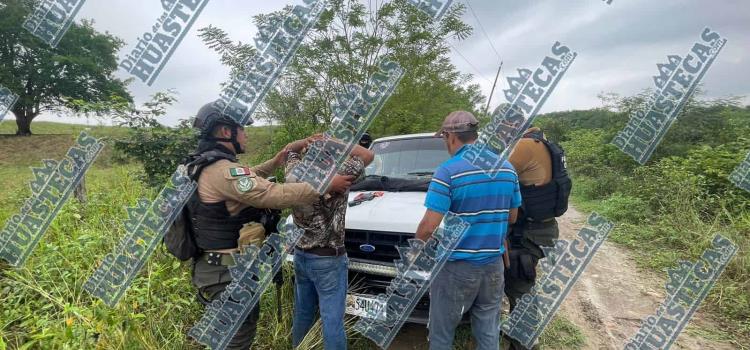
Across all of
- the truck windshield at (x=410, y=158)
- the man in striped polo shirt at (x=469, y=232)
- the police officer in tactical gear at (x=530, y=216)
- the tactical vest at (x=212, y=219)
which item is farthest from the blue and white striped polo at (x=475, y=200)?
the truck windshield at (x=410, y=158)

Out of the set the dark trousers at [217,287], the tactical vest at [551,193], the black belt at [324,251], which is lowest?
the dark trousers at [217,287]

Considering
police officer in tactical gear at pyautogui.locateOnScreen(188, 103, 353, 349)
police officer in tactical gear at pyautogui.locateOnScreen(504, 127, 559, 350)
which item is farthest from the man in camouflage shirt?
police officer in tactical gear at pyautogui.locateOnScreen(504, 127, 559, 350)

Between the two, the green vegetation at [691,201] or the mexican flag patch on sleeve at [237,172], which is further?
the green vegetation at [691,201]

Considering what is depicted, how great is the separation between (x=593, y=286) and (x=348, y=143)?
367 cm

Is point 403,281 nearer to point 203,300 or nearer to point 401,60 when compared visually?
point 203,300

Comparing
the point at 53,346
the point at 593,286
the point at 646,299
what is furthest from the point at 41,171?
the point at 646,299

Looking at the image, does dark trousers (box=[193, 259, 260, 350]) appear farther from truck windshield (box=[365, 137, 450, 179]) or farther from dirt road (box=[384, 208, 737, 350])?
truck windshield (box=[365, 137, 450, 179])

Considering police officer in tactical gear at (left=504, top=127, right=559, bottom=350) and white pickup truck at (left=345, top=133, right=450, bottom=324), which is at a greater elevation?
police officer in tactical gear at (left=504, top=127, right=559, bottom=350)

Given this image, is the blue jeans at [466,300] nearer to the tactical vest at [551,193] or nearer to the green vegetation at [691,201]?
the tactical vest at [551,193]

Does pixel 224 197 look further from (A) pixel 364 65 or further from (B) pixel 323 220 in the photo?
(A) pixel 364 65

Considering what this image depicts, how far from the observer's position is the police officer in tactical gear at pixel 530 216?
2424mm

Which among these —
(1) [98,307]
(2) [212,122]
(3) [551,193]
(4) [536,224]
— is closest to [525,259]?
(4) [536,224]

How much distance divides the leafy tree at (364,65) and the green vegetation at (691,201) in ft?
13.3

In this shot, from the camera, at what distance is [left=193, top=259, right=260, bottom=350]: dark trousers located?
6.89 ft
